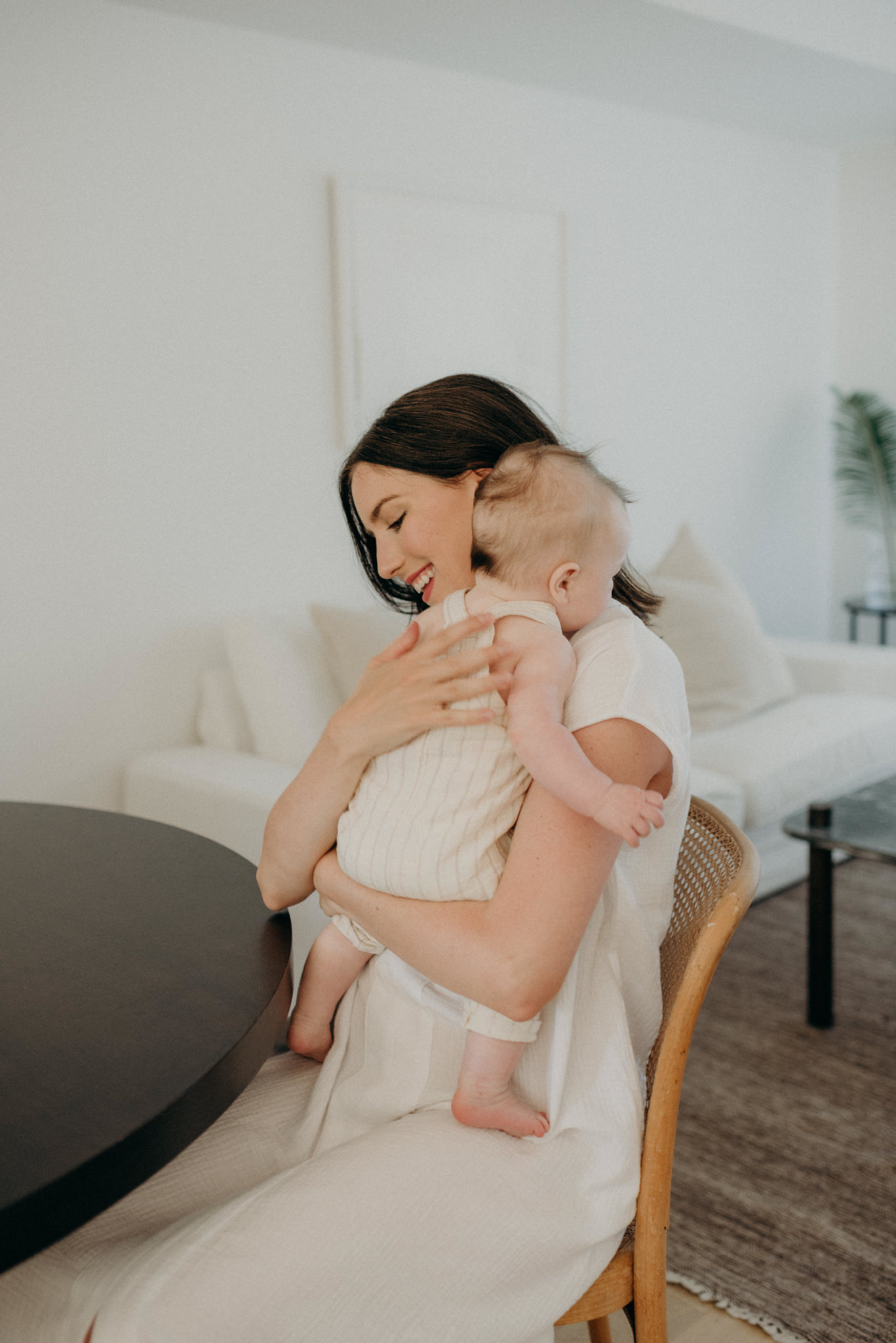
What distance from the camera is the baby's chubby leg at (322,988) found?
1.13 meters

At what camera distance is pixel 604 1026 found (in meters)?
0.99

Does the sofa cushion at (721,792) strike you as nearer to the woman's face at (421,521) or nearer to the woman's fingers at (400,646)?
the woman's face at (421,521)

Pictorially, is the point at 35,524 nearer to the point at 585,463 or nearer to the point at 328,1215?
the point at 585,463

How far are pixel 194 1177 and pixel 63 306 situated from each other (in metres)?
2.15

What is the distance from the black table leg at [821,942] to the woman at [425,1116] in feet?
4.95

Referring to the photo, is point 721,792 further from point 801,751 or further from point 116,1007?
point 116,1007

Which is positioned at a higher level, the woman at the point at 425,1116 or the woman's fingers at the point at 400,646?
the woman's fingers at the point at 400,646

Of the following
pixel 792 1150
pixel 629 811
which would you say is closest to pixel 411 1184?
pixel 629 811

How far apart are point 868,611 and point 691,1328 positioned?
346 centimetres

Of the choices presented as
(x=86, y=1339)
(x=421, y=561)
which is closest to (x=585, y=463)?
(x=421, y=561)

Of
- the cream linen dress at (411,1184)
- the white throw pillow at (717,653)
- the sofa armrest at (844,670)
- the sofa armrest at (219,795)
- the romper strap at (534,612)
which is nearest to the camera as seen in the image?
the cream linen dress at (411,1184)

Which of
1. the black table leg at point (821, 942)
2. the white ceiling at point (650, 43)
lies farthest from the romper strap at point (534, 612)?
the white ceiling at point (650, 43)

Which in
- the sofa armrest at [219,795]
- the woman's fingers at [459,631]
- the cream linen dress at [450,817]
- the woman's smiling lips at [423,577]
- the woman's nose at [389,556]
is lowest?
the sofa armrest at [219,795]

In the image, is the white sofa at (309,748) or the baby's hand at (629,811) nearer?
the baby's hand at (629,811)
